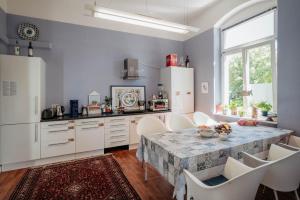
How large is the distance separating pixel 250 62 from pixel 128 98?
273cm

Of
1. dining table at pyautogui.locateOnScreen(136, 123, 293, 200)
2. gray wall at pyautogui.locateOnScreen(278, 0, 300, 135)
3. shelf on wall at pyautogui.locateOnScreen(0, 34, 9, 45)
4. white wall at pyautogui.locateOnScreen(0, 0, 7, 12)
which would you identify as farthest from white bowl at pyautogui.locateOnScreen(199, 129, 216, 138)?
white wall at pyautogui.locateOnScreen(0, 0, 7, 12)

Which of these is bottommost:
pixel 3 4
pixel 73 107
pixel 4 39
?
pixel 73 107

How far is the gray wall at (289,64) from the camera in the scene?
2328mm

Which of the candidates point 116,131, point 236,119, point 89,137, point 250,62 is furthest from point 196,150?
point 250,62

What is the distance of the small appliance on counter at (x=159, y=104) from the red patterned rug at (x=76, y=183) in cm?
160

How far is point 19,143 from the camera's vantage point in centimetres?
279

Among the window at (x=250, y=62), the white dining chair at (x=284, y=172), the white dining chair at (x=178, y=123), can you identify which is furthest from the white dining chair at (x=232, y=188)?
A: the window at (x=250, y=62)

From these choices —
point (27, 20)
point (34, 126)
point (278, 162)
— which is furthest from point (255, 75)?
point (27, 20)

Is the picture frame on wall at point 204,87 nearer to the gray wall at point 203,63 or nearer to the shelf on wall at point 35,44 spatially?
the gray wall at point 203,63

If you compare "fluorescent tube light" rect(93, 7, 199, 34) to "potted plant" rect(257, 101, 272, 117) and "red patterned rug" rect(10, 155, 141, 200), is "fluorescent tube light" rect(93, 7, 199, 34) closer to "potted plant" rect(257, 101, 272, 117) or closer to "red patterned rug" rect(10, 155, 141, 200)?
"potted plant" rect(257, 101, 272, 117)

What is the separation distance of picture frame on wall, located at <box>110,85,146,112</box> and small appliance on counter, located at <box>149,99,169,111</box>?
23 centimetres

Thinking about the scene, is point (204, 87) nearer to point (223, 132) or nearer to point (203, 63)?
point (203, 63)

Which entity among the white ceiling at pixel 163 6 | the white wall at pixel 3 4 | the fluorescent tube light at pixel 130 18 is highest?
the white ceiling at pixel 163 6

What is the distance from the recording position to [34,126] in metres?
2.86
